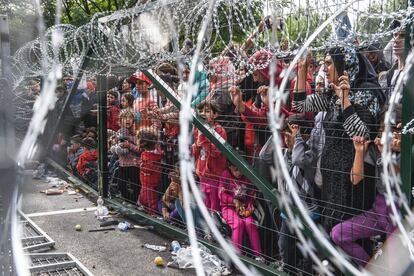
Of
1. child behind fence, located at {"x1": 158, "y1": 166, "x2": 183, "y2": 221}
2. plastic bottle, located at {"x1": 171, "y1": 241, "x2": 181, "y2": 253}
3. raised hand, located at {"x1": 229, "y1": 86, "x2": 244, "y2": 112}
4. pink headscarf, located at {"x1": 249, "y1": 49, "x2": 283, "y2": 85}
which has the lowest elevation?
plastic bottle, located at {"x1": 171, "y1": 241, "x2": 181, "y2": 253}

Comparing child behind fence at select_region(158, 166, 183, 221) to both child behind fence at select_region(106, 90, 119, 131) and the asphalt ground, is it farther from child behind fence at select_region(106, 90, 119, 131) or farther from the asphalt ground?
child behind fence at select_region(106, 90, 119, 131)

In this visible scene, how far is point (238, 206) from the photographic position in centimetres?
423

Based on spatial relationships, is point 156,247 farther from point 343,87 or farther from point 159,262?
point 343,87

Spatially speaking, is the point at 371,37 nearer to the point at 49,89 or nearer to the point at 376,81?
the point at 376,81

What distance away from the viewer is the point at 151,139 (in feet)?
17.7

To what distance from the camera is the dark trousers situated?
19.5ft

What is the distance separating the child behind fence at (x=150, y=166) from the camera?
5371mm

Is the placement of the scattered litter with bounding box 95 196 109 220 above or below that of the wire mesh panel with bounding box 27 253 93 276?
above

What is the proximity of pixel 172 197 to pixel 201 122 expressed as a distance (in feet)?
3.84

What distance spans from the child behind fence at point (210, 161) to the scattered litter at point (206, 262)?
1.28 feet

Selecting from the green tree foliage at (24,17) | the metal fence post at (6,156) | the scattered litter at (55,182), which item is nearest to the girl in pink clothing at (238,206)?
the metal fence post at (6,156)

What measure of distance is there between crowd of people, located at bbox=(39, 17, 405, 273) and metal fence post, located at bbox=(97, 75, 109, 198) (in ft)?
1.65

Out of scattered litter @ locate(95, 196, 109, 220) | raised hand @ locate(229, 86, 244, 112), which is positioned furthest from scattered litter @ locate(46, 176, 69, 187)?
raised hand @ locate(229, 86, 244, 112)

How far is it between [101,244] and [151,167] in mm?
934
